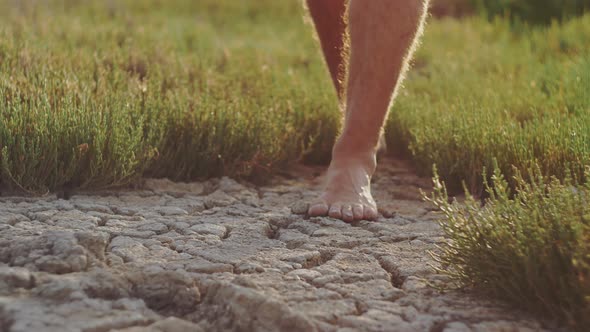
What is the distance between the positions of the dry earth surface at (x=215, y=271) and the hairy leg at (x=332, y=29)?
968 mm

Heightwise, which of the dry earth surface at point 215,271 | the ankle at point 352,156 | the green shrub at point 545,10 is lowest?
the dry earth surface at point 215,271

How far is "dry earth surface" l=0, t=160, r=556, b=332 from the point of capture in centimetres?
197

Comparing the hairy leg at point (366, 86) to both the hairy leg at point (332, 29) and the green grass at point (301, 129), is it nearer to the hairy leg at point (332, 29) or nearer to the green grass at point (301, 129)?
the green grass at point (301, 129)

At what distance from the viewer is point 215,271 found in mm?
2273

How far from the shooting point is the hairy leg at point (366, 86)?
293 centimetres

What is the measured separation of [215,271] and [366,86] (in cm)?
102

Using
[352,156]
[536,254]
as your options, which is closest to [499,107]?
[352,156]

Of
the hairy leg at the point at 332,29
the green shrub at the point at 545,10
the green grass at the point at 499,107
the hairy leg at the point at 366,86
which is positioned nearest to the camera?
the hairy leg at the point at 366,86

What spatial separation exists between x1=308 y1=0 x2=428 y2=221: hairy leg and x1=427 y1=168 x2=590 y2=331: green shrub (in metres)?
0.79

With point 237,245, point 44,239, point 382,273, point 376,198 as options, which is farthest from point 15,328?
point 376,198

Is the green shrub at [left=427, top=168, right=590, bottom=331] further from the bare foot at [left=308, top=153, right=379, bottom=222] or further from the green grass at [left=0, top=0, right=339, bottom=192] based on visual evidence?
the green grass at [left=0, top=0, right=339, bottom=192]

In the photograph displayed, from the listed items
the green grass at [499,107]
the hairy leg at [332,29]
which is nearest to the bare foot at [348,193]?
the green grass at [499,107]

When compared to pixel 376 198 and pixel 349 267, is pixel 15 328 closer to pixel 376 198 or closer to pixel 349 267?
pixel 349 267

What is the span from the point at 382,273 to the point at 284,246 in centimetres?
38
